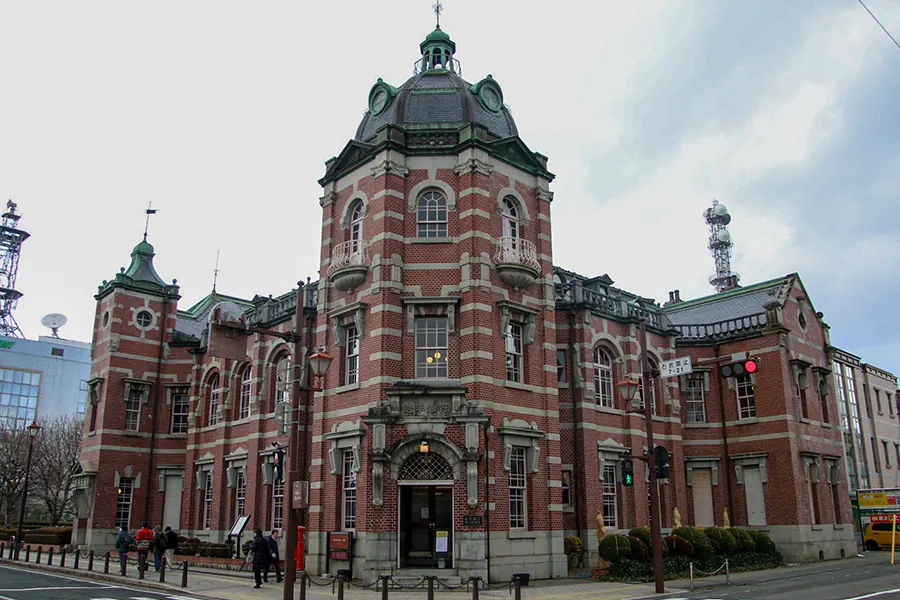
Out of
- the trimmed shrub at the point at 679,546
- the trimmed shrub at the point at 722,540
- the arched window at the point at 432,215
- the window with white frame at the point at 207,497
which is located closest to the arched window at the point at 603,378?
the trimmed shrub at the point at 722,540

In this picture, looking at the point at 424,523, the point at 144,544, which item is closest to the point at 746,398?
the point at 424,523

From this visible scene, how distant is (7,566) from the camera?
29.1 m

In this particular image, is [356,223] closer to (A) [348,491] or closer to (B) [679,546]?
(A) [348,491]

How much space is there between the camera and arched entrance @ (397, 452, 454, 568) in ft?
77.3

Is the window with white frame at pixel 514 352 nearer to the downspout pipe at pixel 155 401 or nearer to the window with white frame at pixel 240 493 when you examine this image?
the window with white frame at pixel 240 493

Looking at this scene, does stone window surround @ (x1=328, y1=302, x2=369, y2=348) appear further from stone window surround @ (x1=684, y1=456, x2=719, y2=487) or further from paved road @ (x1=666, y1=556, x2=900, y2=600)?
stone window surround @ (x1=684, y1=456, x2=719, y2=487)

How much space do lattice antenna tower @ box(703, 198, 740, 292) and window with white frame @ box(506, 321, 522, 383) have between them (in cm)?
4164

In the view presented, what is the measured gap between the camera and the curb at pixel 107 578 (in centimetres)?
2170

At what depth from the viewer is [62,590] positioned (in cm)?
2081

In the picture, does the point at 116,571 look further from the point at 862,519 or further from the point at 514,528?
the point at 862,519

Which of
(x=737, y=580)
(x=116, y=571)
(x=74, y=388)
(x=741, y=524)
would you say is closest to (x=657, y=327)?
(x=741, y=524)

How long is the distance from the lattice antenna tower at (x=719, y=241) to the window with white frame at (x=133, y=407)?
4560 cm

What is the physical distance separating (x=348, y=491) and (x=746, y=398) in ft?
64.1

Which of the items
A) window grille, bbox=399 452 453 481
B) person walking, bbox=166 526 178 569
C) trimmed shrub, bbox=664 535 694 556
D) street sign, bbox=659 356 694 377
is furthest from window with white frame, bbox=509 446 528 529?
person walking, bbox=166 526 178 569
